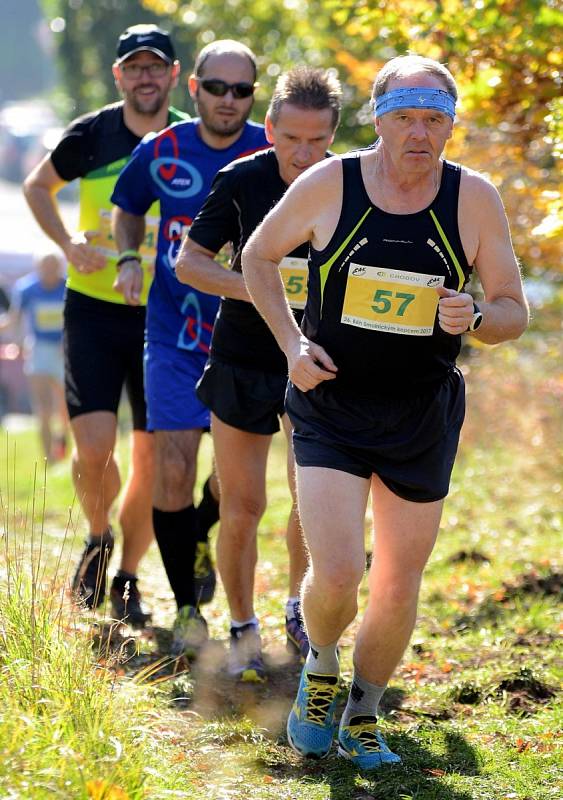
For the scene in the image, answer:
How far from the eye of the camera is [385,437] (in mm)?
4438

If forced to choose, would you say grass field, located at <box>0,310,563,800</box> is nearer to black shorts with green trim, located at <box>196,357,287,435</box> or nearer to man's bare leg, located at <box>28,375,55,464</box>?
black shorts with green trim, located at <box>196,357,287,435</box>

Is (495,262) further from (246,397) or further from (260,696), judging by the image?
(260,696)

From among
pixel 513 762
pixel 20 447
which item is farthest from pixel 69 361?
pixel 20 447

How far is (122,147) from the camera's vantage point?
6.75 m

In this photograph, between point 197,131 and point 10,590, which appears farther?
point 197,131

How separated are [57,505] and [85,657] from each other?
6.63 metres

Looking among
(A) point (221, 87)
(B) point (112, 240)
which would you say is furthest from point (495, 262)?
(B) point (112, 240)

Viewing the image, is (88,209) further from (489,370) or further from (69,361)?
(489,370)

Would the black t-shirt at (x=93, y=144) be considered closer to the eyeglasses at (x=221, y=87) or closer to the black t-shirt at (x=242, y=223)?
the eyeglasses at (x=221, y=87)

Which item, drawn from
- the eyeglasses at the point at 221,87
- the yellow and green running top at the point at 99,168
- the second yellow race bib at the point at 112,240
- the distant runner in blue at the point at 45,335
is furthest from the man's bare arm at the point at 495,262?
the distant runner in blue at the point at 45,335

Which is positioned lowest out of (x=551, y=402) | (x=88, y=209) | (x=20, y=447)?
(x=20, y=447)

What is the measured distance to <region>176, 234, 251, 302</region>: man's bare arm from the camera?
5.33 m

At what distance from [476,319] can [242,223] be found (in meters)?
1.49

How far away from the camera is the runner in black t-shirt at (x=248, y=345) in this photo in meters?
5.27
